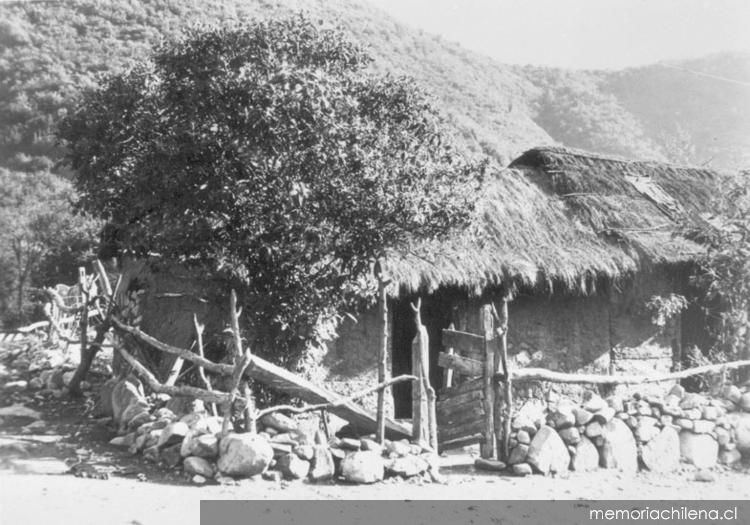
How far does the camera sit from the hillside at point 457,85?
24.2 m

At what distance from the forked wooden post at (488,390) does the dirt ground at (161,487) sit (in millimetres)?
265

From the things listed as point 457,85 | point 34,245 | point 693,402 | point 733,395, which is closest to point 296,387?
point 693,402

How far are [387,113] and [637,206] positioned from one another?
5658mm

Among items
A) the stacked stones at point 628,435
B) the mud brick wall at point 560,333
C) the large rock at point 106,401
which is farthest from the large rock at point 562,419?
the large rock at point 106,401

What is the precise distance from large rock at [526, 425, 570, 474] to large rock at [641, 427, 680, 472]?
911 mm

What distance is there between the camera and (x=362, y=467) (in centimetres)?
615

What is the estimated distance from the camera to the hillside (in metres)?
24.2

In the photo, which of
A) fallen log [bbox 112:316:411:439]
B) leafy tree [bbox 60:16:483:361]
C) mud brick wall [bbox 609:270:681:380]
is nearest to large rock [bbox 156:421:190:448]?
fallen log [bbox 112:316:411:439]

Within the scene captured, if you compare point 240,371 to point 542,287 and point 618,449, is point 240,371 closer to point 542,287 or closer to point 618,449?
point 618,449

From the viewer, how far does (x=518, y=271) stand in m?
9.20

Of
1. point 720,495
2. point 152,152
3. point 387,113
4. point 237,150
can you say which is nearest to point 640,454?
point 720,495

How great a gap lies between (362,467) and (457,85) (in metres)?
36.3

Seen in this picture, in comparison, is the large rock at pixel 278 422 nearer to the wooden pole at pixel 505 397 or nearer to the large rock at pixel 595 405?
the wooden pole at pixel 505 397

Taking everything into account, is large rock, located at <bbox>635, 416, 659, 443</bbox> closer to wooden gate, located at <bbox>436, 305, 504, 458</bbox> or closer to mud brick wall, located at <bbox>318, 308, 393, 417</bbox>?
wooden gate, located at <bbox>436, 305, 504, 458</bbox>
